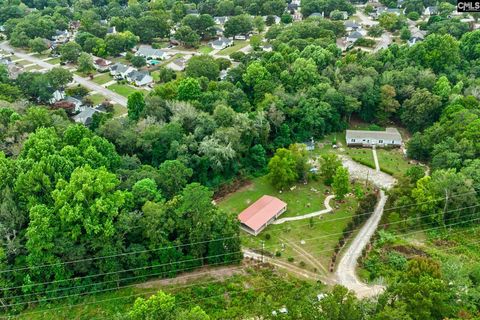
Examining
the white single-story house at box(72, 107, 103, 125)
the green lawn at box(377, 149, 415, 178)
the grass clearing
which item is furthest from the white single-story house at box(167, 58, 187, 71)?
the green lawn at box(377, 149, 415, 178)

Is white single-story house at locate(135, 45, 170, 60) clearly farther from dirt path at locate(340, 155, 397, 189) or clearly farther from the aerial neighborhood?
dirt path at locate(340, 155, 397, 189)

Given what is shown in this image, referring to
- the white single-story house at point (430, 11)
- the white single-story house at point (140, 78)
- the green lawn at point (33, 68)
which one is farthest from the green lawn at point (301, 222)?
the white single-story house at point (430, 11)

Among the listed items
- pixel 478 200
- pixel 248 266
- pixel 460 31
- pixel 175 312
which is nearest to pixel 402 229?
pixel 478 200

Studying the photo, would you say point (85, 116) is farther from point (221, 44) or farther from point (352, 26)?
point (352, 26)

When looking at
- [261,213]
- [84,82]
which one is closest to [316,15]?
[84,82]

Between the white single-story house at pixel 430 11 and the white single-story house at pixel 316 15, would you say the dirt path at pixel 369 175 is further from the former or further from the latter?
the white single-story house at pixel 430 11

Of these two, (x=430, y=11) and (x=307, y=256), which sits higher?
(x=430, y=11)

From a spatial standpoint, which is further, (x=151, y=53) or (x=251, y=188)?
(x=151, y=53)
